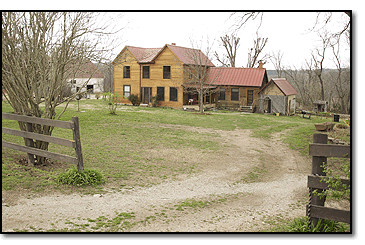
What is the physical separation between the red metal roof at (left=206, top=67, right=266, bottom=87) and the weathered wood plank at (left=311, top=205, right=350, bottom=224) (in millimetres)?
25888

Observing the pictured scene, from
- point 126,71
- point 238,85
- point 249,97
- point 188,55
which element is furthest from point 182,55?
point 249,97

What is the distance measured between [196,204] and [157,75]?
2548 centimetres

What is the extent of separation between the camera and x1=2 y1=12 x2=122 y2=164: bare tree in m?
6.51

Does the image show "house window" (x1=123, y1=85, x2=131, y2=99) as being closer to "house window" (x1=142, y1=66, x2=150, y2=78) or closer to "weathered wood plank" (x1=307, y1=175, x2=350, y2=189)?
"house window" (x1=142, y1=66, x2=150, y2=78)

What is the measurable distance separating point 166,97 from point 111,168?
2245cm

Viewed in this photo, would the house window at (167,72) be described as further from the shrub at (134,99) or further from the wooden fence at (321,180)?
the wooden fence at (321,180)

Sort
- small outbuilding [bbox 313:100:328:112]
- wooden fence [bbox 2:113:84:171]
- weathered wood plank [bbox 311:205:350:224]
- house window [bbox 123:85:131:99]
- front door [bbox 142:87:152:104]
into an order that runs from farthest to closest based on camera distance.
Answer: house window [bbox 123:85:131:99]
front door [bbox 142:87:152:104]
small outbuilding [bbox 313:100:328:112]
wooden fence [bbox 2:113:84:171]
weathered wood plank [bbox 311:205:350:224]

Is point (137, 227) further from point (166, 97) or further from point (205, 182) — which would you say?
point (166, 97)

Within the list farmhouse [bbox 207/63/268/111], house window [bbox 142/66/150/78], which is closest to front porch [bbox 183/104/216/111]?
farmhouse [bbox 207/63/268/111]

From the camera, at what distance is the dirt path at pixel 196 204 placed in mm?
4363

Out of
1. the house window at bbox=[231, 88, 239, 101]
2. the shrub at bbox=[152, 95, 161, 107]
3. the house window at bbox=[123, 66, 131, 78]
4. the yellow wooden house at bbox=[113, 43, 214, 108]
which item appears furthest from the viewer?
the house window at bbox=[123, 66, 131, 78]

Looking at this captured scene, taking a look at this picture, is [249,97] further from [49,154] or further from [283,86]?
[49,154]

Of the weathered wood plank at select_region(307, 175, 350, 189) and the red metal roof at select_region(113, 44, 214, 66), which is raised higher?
the red metal roof at select_region(113, 44, 214, 66)

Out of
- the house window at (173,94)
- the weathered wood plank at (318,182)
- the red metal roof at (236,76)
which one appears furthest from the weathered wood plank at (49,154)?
the red metal roof at (236,76)
